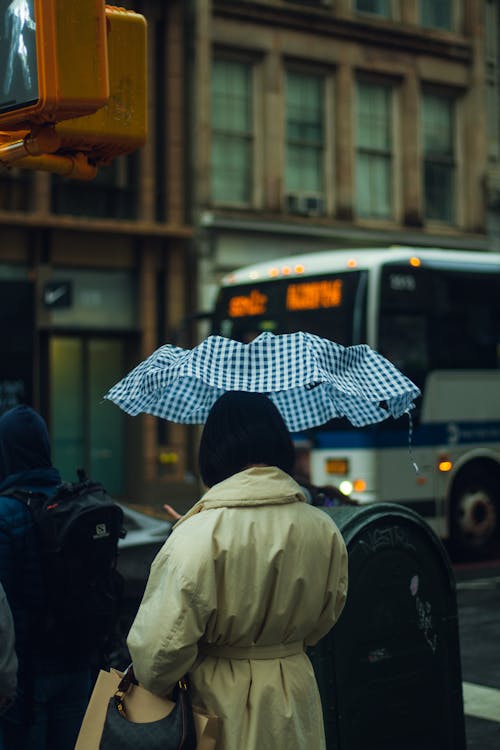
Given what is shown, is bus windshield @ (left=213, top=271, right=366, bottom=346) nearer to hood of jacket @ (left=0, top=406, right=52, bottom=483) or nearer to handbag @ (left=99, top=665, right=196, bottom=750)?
hood of jacket @ (left=0, top=406, right=52, bottom=483)

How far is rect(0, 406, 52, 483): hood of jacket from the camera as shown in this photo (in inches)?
191

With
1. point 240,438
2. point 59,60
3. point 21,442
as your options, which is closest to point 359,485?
point 21,442

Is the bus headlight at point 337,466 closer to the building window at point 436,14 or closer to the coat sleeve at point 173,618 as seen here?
the coat sleeve at point 173,618

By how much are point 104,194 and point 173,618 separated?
59.9 ft

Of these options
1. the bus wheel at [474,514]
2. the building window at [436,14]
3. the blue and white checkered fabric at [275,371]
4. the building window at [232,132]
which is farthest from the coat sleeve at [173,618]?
the building window at [436,14]

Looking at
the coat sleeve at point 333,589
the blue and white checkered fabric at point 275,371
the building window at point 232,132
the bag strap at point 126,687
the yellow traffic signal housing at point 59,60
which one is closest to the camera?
the bag strap at point 126,687

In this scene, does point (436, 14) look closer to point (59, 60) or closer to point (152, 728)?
point (59, 60)

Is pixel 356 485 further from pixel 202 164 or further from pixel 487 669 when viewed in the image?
pixel 202 164

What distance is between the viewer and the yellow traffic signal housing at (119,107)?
4.22m

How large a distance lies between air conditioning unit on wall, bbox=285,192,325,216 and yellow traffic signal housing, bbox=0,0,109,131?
19.4 metres

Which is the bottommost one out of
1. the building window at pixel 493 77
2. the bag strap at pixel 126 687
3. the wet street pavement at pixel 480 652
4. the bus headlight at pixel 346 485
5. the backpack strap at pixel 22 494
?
the wet street pavement at pixel 480 652

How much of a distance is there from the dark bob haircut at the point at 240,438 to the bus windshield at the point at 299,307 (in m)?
10.00

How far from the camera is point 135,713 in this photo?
3523 millimetres

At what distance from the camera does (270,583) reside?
355 centimetres
